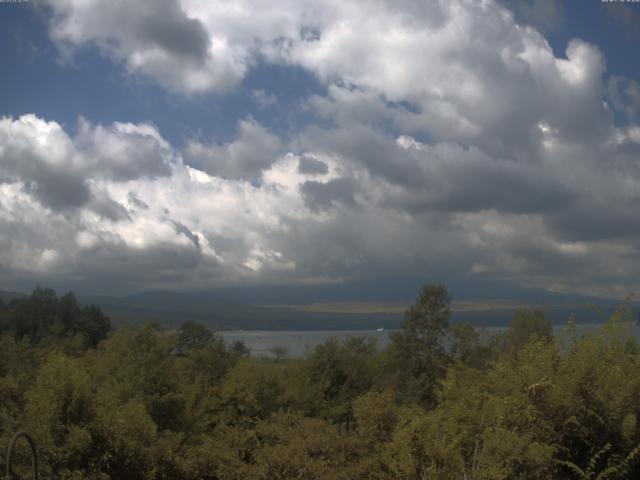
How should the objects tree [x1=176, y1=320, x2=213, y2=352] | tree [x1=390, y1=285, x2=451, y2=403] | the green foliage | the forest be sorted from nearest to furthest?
the forest, tree [x1=390, y1=285, x2=451, y2=403], tree [x1=176, y1=320, x2=213, y2=352], the green foliage

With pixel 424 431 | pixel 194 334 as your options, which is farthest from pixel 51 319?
pixel 424 431

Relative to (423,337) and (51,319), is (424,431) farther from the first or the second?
(51,319)

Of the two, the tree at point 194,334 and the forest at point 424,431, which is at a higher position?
the forest at point 424,431

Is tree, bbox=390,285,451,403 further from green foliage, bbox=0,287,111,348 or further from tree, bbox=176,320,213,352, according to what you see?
green foliage, bbox=0,287,111,348

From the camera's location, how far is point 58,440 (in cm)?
1399

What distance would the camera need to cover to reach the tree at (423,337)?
5392cm

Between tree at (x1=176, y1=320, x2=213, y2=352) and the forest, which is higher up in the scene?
the forest

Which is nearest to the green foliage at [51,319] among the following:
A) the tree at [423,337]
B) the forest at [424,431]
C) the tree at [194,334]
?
the tree at [194,334]

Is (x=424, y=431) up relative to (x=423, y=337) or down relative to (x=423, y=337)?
up

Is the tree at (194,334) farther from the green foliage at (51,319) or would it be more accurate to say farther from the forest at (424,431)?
the forest at (424,431)

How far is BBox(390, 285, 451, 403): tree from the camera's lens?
53.9m

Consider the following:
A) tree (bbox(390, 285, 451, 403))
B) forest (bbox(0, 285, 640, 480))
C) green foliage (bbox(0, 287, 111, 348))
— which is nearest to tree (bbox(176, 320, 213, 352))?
green foliage (bbox(0, 287, 111, 348))

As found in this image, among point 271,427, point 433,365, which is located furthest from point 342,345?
point 271,427

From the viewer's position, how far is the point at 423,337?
5644 cm
